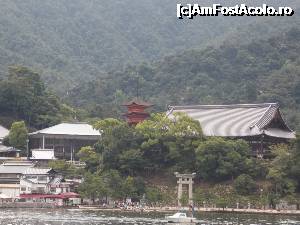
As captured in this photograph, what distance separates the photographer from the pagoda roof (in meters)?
69.8

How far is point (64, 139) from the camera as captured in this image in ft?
273

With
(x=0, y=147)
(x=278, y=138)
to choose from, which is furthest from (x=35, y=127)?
(x=278, y=138)

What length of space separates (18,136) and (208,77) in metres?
40.0

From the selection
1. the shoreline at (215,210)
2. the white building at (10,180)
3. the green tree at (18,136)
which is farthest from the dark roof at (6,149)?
the shoreline at (215,210)

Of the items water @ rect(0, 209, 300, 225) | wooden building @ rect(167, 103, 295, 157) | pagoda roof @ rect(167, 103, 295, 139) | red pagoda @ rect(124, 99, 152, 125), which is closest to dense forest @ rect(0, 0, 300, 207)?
red pagoda @ rect(124, 99, 152, 125)

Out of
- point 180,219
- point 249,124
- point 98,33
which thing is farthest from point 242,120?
point 98,33

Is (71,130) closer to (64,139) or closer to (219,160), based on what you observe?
(64,139)

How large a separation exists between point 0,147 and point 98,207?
68.9 feet

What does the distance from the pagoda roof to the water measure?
47.5ft

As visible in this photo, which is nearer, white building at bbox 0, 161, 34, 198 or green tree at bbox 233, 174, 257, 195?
green tree at bbox 233, 174, 257, 195

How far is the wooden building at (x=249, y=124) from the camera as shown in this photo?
228 ft

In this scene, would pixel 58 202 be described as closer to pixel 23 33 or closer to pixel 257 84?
pixel 257 84

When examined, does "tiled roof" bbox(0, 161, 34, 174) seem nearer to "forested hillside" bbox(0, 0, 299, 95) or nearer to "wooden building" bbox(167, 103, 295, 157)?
"wooden building" bbox(167, 103, 295, 157)

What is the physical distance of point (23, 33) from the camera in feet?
497
